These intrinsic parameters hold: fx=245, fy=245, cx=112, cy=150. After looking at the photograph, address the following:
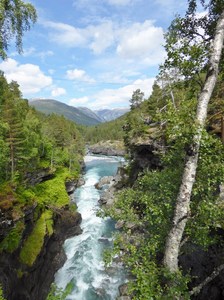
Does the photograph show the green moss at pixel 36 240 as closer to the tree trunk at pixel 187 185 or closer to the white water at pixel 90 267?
the white water at pixel 90 267

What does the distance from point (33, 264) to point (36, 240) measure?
2.38 meters

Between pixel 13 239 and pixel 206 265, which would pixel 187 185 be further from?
pixel 13 239

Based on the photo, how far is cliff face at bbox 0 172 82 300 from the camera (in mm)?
17328

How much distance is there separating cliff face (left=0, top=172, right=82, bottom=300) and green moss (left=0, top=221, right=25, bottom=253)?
0.14 metres

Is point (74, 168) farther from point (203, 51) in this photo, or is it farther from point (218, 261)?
point (203, 51)

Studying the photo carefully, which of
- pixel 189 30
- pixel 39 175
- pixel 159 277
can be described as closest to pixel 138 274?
pixel 159 277

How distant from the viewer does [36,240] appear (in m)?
22.9

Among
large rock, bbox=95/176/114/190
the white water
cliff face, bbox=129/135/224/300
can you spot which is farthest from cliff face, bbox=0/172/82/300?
large rock, bbox=95/176/114/190

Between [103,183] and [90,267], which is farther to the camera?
[103,183]

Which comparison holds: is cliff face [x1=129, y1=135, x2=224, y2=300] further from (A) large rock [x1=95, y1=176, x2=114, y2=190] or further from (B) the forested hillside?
(A) large rock [x1=95, y1=176, x2=114, y2=190]

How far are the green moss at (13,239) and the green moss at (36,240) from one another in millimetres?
2323

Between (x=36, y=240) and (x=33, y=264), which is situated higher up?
(x=36, y=240)

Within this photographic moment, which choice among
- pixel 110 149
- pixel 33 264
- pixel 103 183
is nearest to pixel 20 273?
pixel 33 264

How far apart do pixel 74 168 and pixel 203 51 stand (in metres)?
63.6
